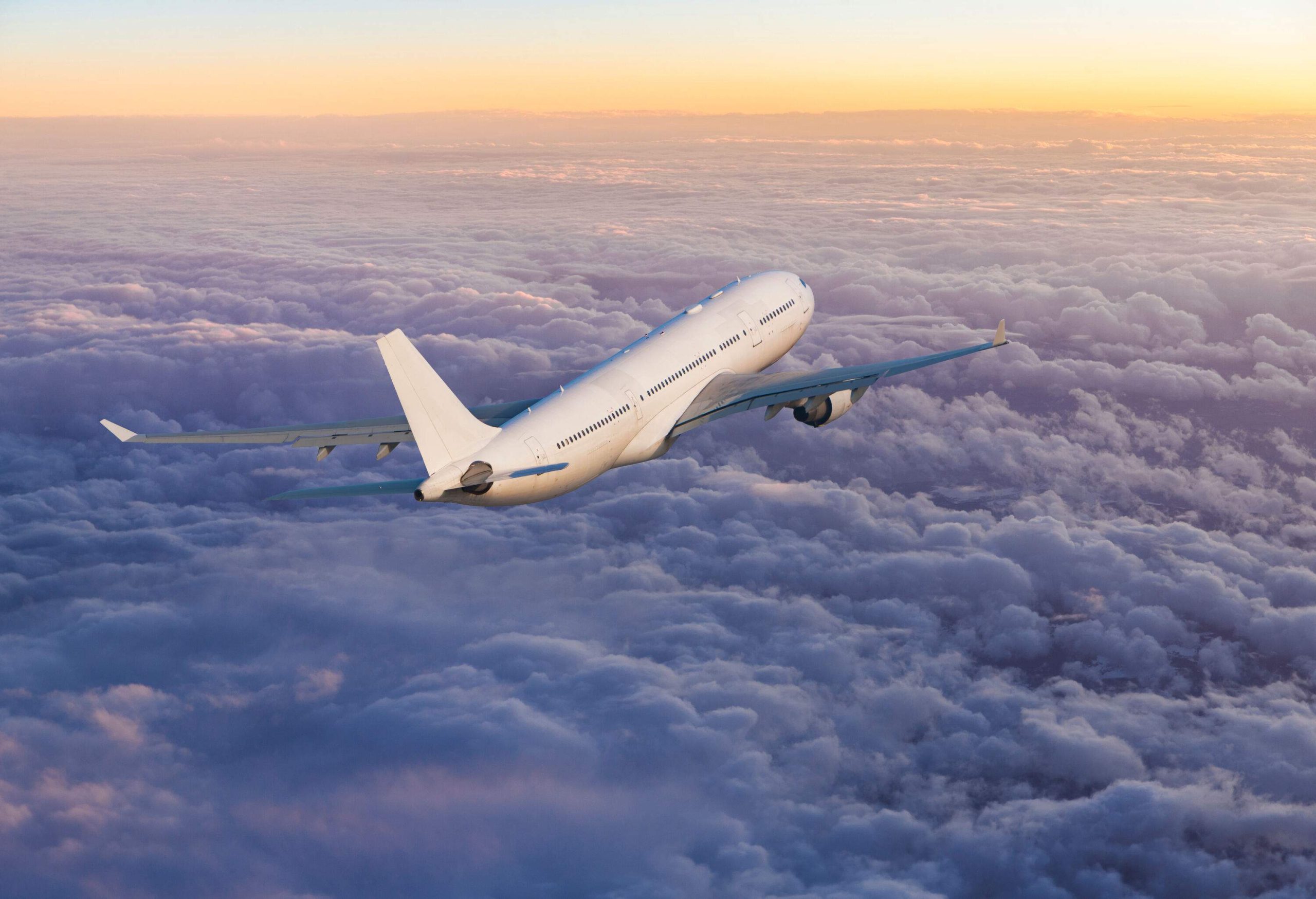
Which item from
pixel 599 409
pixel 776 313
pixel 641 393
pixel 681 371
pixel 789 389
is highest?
pixel 776 313

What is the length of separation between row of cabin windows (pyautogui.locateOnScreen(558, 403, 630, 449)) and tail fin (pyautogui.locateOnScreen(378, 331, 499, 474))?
185 inches

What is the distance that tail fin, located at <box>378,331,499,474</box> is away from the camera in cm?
4153

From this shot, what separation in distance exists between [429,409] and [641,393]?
14.6 metres

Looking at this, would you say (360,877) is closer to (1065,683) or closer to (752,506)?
(752,506)

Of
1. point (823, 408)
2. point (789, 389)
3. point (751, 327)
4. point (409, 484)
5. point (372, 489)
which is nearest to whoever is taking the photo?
point (372, 489)

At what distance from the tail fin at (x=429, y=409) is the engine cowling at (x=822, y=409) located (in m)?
21.9

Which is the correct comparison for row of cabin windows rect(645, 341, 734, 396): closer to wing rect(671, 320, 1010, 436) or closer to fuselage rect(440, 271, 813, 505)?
fuselage rect(440, 271, 813, 505)

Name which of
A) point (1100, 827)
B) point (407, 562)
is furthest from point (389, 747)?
point (1100, 827)

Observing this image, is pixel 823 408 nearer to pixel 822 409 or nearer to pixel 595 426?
pixel 822 409

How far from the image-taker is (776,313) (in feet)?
227

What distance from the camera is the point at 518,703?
4793 inches

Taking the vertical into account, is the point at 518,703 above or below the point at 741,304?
below

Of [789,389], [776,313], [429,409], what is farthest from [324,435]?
[776,313]

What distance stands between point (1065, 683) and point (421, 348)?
430 feet
